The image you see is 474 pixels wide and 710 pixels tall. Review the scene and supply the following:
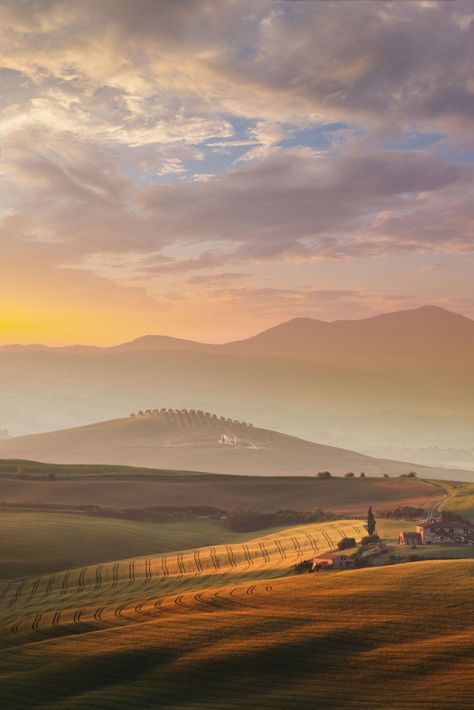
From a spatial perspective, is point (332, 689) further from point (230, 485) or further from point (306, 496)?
point (230, 485)

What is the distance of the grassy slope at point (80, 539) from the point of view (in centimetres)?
11377

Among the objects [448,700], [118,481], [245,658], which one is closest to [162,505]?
[118,481]

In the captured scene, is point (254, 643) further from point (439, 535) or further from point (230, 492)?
point (230, 492)

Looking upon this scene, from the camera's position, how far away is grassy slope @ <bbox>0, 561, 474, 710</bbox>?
5009cm

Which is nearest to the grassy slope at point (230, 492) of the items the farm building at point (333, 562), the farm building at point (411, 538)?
the farm building at point (411, 538)

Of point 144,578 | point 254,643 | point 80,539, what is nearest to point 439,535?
point 144,578

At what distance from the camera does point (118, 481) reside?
188875 mm

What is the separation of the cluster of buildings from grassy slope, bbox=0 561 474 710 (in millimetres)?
33570

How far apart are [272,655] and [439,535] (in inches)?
2386

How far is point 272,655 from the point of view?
2249 inches

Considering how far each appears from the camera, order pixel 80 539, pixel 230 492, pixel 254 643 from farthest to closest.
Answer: pixel 230 492 < pixel 80 539 < pixel 254 643

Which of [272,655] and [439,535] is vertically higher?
[439,535]

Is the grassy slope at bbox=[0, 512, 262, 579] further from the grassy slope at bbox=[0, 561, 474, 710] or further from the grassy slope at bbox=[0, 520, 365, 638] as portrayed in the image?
the grassy slope at bbox=[0, 561, 474, 710]

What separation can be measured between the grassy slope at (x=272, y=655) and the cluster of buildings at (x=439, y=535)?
33570 millimetres
